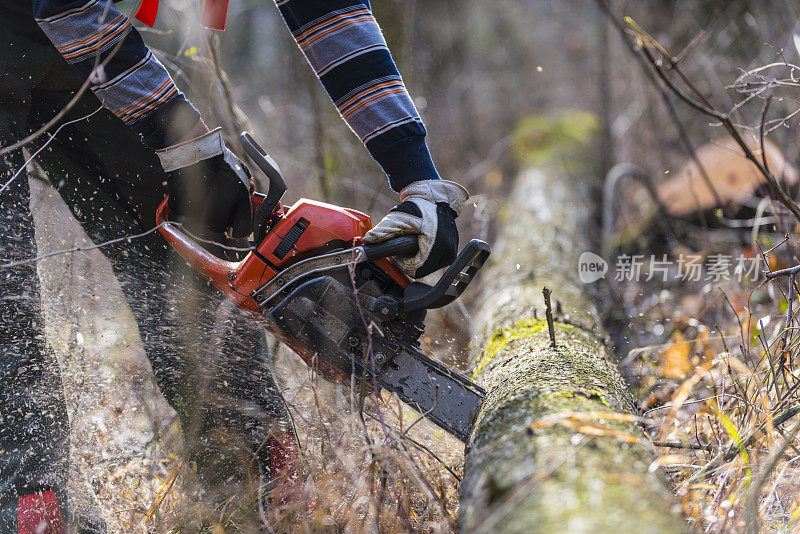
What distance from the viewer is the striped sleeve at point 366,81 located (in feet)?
6.70

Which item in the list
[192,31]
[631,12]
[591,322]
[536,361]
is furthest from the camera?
[631,12]

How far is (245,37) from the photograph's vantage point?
1034 cm

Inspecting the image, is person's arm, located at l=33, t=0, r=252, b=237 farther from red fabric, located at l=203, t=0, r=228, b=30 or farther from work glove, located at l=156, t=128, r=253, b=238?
red fabric, located at l=203, t=0, r=228, b=30

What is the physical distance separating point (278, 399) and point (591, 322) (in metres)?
1.43

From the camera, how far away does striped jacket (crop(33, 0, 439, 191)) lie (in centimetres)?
197

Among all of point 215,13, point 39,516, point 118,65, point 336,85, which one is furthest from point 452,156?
point 39,516

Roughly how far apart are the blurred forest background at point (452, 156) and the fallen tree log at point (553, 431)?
219mm

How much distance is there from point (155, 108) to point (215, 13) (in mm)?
500

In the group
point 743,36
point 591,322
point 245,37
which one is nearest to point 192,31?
point 591,322

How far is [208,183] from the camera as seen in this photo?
2.07 metres

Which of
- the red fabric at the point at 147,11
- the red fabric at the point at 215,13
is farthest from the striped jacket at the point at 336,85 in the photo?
the red fabric at the point at 215,13

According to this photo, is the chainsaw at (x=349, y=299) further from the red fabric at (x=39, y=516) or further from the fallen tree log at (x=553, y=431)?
the red fabric at (x=39, y=516)

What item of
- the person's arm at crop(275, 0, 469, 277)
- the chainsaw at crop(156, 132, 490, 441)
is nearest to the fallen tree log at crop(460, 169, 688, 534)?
the chainsaw at crop(156, 132, 490, 441)

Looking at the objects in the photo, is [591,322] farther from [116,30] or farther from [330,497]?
[116,30]
